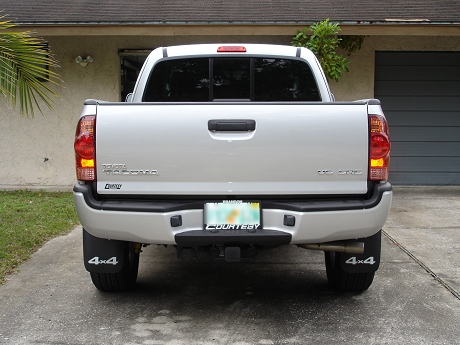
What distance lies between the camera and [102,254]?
4.04m

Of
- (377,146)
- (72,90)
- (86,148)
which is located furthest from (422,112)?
(86,148)

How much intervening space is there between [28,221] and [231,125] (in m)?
4.78

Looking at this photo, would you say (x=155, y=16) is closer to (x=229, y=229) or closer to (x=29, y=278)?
(x=29, y=278)

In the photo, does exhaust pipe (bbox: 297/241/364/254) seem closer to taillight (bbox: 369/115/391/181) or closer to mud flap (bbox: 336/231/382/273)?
mud flap (bbox: 336/231/382/273)

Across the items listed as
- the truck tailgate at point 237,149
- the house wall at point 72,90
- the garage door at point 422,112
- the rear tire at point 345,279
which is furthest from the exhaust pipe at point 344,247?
the garage door at point 422,112

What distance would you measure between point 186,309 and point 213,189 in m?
1.17

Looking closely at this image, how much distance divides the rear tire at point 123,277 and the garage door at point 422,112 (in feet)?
23.5

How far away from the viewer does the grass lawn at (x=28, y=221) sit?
5739 mm

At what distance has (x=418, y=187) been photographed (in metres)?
10.4

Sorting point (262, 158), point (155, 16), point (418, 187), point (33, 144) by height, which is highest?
point (155, 16)

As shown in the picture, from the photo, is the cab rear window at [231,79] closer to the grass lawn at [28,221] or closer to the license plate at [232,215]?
the license plate at [232,215]

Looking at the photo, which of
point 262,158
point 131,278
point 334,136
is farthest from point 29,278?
point 334,136

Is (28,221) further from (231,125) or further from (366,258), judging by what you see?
(366,258)

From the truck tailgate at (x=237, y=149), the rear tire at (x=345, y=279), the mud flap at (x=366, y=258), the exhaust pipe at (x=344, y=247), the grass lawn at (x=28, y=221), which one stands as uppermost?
the truck tailgate at (x=237, y=149)
